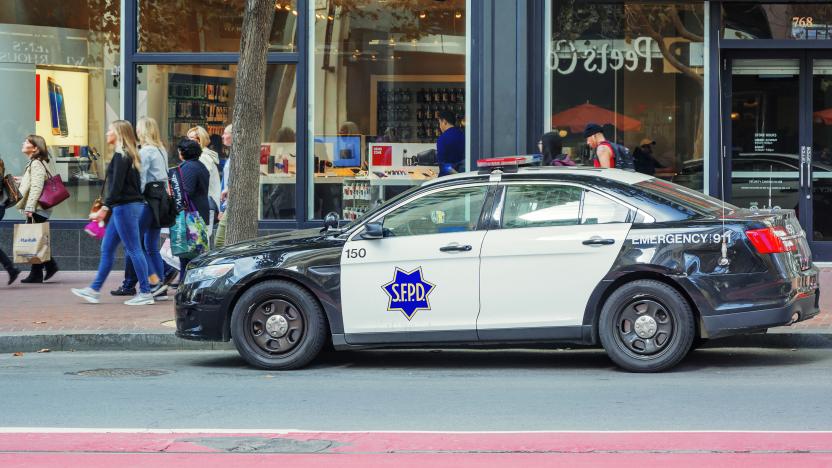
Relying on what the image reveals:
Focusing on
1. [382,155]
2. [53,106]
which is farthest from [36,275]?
[382,155]

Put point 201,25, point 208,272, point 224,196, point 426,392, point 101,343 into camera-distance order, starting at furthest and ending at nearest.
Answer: point 201,25 → point 224,196 → point 101,343 → point 208,272 → point 426,392

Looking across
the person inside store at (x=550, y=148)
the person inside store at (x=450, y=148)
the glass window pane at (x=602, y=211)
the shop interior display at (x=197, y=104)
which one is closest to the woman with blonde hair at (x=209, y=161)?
the shop interior display at (x=197, y=104)

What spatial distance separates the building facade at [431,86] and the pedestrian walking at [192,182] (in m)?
2.18

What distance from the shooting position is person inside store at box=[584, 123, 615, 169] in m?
13.2

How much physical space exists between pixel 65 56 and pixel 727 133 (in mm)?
8501

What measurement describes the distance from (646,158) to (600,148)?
252 cm

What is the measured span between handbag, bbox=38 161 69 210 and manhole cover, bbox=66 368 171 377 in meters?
5.58

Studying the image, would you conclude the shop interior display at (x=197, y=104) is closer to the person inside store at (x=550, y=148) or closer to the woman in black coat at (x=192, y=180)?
the woman in black coat at (x=192, y=180)

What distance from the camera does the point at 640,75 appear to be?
1556 cm

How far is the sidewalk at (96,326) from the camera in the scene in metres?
11.1

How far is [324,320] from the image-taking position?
9539mm

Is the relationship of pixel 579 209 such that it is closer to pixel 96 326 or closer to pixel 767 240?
pixel 767 240

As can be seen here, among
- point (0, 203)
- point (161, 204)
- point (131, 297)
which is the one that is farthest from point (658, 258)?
point (0, 203)

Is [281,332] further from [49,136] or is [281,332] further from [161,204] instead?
[49,136]
